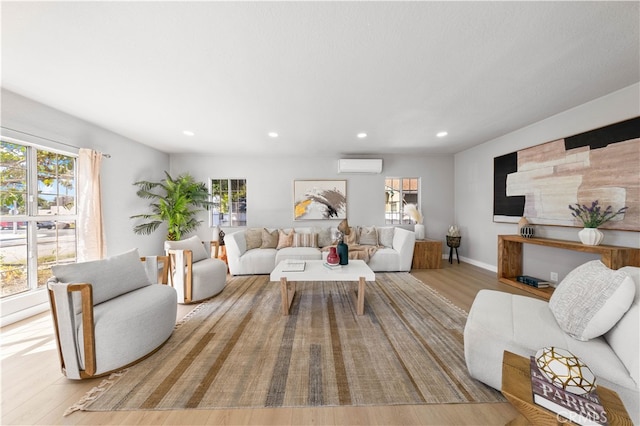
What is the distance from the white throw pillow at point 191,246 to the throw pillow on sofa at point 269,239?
50.5 inches

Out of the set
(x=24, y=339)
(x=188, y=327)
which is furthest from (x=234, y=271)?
(x=24, y=339)

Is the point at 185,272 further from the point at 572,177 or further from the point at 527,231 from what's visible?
the point at 572,177

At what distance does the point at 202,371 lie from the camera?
1.62 metres

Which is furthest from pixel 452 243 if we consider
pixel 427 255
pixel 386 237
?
pixel 386 237

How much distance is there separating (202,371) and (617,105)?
4929mm

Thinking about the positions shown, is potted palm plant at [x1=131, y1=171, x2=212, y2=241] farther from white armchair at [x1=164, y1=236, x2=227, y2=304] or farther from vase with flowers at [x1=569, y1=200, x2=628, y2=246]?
vase with flowers at [x1=569, y1=200, x2=628, y2=246]

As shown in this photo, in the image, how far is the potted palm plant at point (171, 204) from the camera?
4.02 metres

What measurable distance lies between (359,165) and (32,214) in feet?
16.4

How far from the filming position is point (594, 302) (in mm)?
1251

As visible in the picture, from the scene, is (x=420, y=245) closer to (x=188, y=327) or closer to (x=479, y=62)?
(x=479, y=62)

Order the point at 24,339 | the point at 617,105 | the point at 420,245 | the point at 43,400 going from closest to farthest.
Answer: the point at 43,400, the point at 24,339, the point at 617,105, the point at 420,245

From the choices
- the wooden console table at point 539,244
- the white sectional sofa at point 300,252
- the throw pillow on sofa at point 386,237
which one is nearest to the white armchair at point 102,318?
the white sectional sofa at point 300,252

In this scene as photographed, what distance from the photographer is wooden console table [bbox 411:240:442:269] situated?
14.4ft

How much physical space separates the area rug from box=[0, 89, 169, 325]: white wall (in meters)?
1.89
